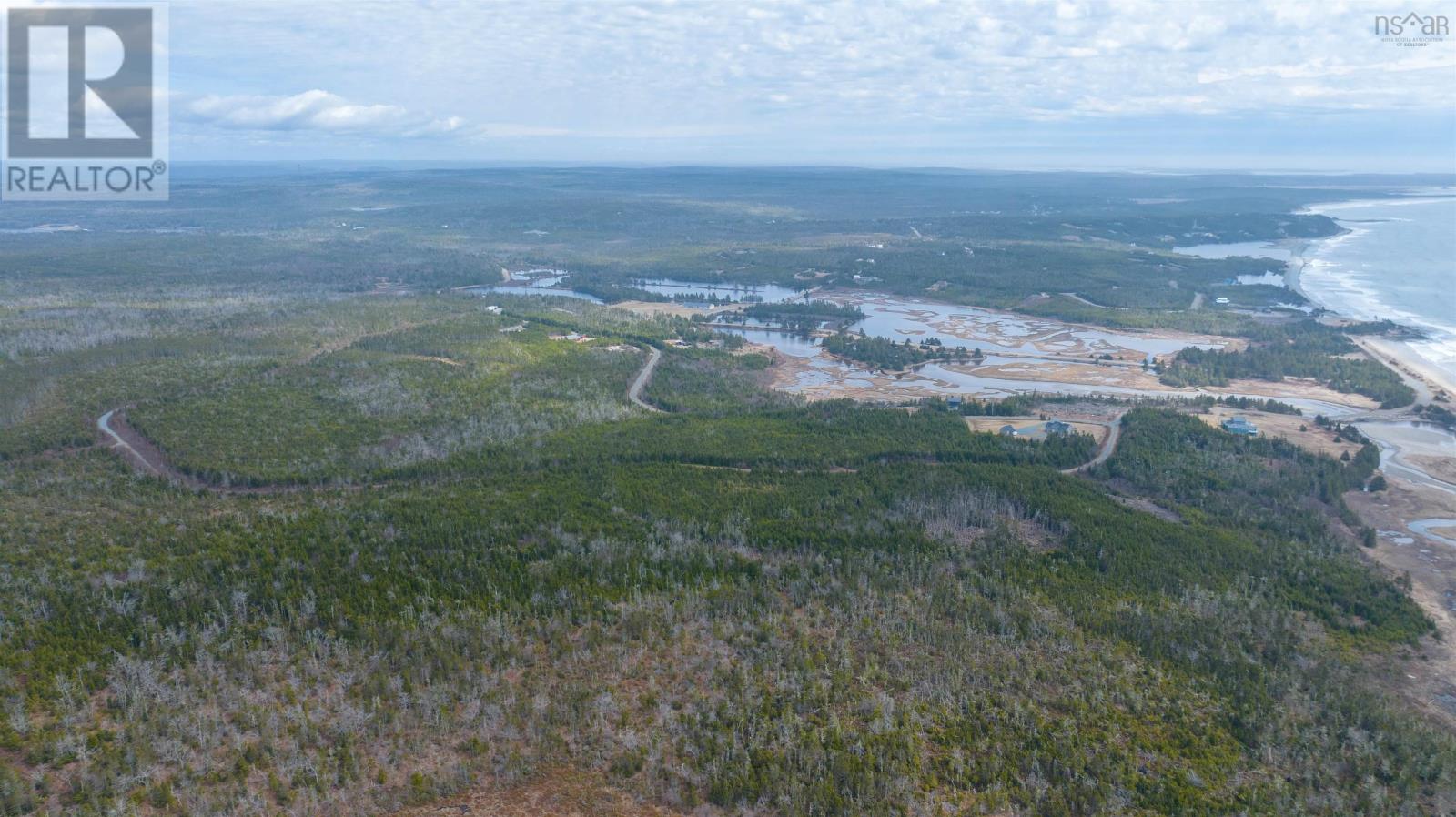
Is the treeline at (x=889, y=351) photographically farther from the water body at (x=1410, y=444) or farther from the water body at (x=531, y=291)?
the water body at (x=531, y=291)

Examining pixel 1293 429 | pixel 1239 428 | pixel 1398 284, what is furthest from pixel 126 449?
pixel 1398 284

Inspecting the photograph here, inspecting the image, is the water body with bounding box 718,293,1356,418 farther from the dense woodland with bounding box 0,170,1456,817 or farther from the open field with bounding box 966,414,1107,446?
the dense woodland with bounding box 0,170,1456,817

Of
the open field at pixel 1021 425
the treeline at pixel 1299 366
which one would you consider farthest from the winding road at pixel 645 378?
the treeline at pixel 1299 366

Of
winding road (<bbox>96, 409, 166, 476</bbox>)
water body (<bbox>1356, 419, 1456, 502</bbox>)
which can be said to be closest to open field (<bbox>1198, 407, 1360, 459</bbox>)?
water body (<bbox>1356, 419, 1456, 502</bbox>)

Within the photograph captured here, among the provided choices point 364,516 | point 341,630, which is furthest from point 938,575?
point 364,516

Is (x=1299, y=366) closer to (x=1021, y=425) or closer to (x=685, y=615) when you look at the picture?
(x=1021, y=425)

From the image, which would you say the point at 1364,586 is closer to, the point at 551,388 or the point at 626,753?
the point at 626,753
